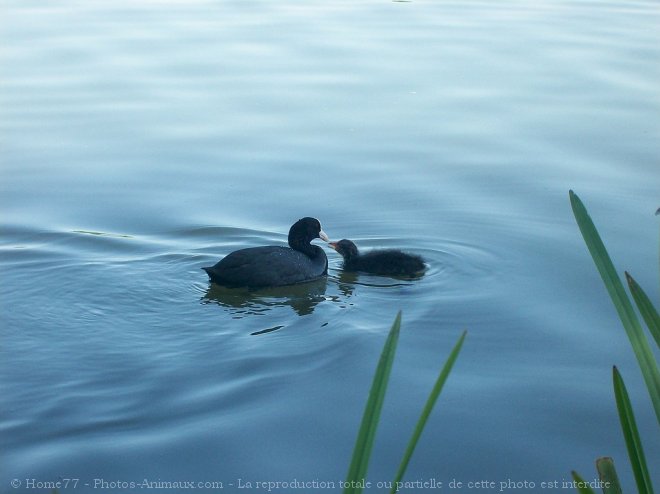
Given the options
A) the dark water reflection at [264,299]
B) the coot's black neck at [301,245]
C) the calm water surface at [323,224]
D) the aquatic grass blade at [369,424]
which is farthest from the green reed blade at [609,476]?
the coot's black neck at [301,245]

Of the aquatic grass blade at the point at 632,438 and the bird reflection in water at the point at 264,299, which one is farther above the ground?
the aquatic grass blade at the point at 632,438

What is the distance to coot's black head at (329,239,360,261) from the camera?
29.2ft

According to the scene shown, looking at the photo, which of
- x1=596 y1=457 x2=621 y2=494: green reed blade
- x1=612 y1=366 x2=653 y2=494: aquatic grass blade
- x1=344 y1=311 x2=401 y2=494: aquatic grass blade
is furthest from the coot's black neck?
x1=344 y1=311 x2=401 y2=494: aquatic grass blade

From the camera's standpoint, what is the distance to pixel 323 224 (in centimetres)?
953

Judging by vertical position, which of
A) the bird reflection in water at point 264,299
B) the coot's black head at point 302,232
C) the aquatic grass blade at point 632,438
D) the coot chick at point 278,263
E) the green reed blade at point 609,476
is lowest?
the bird reflection in water at point 264,299

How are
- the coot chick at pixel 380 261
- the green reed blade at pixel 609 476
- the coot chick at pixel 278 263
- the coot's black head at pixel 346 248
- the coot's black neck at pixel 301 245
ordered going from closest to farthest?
1. the green reed blade at pixel 609 476
2. the coot chick at pixel 278 263
3. the coot chick at pixel 380 261
4. the coot's black neck at pixel 301 245
5. the coot's black head at pixel 346 248

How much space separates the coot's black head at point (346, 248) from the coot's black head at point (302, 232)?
0.25 m

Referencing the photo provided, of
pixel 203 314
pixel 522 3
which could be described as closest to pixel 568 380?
pixel 203 314

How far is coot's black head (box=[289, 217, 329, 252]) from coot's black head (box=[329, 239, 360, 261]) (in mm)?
255

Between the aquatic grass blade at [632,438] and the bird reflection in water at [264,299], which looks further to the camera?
the bird reflection in water at [264,299]

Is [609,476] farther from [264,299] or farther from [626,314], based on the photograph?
[264,299]

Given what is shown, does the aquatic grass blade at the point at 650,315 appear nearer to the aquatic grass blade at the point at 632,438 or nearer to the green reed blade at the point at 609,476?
the aquatic grass blade at the point at 632,438

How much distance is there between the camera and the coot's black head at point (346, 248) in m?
8.91

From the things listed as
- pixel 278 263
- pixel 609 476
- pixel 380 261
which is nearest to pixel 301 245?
pixel 278 263
